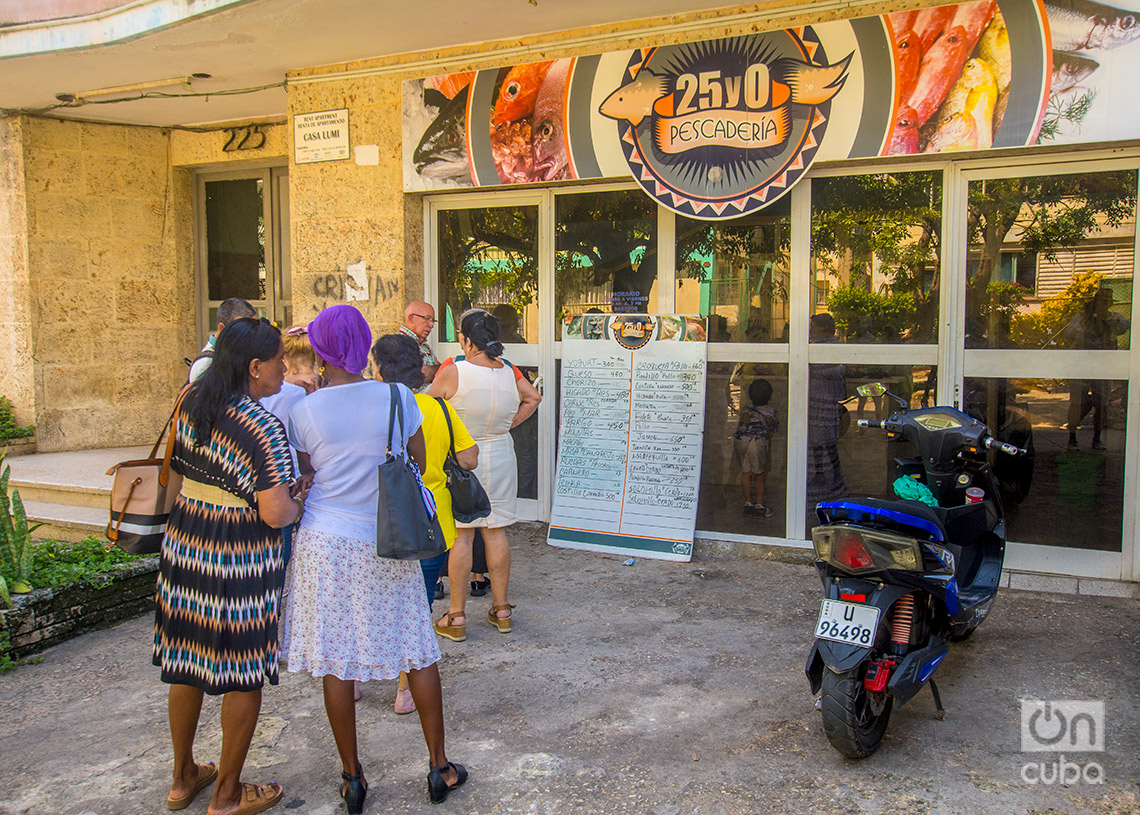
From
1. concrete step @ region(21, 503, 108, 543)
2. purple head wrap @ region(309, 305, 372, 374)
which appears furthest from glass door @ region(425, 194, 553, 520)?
purple head wrap @ region(309, 305, 372, 374)

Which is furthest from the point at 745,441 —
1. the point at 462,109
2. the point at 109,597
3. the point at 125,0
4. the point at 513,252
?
the point at 125,0

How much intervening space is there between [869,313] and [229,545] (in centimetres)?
420

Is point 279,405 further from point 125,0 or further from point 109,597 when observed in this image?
point 125,0

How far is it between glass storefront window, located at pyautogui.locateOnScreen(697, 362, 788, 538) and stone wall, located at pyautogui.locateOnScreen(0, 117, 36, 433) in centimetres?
630

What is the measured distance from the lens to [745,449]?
6.07 meters

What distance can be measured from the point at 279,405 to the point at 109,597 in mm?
1966

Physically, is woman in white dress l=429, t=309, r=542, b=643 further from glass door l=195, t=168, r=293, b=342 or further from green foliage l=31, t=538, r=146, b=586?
glass door l=195, t=168, r=293, b=342

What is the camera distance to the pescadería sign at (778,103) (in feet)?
15.6

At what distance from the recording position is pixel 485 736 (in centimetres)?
345

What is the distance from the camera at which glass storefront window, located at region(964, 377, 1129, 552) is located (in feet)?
16.6

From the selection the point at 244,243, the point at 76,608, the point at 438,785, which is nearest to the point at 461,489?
the point at 438,785

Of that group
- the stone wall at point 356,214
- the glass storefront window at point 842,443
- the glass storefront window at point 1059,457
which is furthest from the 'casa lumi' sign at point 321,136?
the glass storefront window at point 1059,457

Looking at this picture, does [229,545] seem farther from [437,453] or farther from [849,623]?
[849,623]

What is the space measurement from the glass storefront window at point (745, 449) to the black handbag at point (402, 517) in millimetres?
3502
